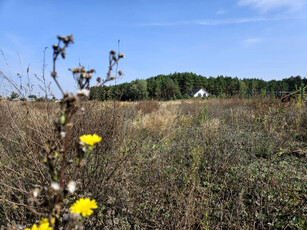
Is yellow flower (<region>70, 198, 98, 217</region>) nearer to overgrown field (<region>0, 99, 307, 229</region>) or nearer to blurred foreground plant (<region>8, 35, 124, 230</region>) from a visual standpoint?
blurred foreground plant (<region>8, 35, 124, 230</region>)

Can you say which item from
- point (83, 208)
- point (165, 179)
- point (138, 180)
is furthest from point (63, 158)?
point (165, 179)

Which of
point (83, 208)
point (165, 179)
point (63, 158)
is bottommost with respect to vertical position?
point (165, 179)

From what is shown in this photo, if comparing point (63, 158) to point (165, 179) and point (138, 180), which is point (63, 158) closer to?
point (138, 180)

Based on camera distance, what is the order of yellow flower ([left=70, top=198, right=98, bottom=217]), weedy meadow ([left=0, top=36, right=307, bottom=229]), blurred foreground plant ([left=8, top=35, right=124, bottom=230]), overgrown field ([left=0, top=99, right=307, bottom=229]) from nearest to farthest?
blurred foreground plant ([left=8, top=35, right=124, bottom=230]), yellow flower ([left=70, top=198, right=98, bottom=217]), weedy meadow ([left=0, top=36, right=307, bottom=229]), overgrown field ([left=0, top=99, right=307, bottom=229])

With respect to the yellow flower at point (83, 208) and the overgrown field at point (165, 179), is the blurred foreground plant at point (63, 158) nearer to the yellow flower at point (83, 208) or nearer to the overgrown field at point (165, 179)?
the yellow flower at point (83, 208)

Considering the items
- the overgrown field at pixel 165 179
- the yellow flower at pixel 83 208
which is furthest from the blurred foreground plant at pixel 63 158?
the overgrown field at pixel 165 179

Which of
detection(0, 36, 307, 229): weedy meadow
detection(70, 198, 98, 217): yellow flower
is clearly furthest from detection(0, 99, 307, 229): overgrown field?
detection(70, 198, 98, 217): yellow flower

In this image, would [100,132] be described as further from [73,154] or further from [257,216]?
[257,216]

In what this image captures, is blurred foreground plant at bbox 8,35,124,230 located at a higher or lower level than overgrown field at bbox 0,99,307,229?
higher

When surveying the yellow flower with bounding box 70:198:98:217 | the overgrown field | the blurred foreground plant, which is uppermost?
the blurred foreground plant

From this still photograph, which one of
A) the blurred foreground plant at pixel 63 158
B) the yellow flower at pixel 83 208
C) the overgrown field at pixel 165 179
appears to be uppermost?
the blurred foreground plant at pixel 63 158

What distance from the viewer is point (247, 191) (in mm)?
1995

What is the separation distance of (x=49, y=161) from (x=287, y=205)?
2142 mm

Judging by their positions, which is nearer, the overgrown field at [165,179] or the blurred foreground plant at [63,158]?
the blurred foreground plant at [63,158]
